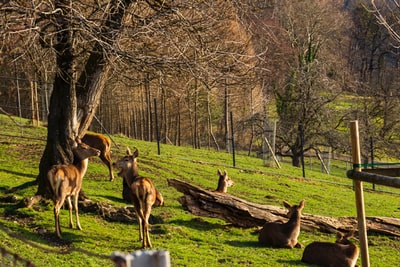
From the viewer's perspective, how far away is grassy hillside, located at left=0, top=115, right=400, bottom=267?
31.8ft

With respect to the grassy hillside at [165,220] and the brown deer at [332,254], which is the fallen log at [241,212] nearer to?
the grassy hillside at [165,220]

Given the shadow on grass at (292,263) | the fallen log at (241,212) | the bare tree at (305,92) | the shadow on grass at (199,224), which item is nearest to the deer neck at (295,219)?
the fallen log at (241,212)

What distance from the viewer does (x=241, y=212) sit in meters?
12.7

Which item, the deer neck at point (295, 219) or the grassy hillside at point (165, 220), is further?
the deer neck at point (295, 219)

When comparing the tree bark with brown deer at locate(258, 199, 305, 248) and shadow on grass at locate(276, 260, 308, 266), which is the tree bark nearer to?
brown deer at locate(258, 199, 305, 248)

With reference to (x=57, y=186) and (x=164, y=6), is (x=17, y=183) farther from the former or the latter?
(x=164, y=6)

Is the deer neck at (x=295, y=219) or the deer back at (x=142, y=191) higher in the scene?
the deer back at (x=142, y=191)

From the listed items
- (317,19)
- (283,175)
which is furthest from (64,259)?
(317,19)

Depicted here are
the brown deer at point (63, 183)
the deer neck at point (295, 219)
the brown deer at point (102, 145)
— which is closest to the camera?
the brown deer at point (63, 183)

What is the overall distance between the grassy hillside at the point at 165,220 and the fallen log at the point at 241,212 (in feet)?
0.79

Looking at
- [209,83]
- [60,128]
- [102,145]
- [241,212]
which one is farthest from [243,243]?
[102,145]

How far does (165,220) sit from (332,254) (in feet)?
11.8

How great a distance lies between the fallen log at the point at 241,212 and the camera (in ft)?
40.8

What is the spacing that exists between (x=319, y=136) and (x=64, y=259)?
25866 millimetres
